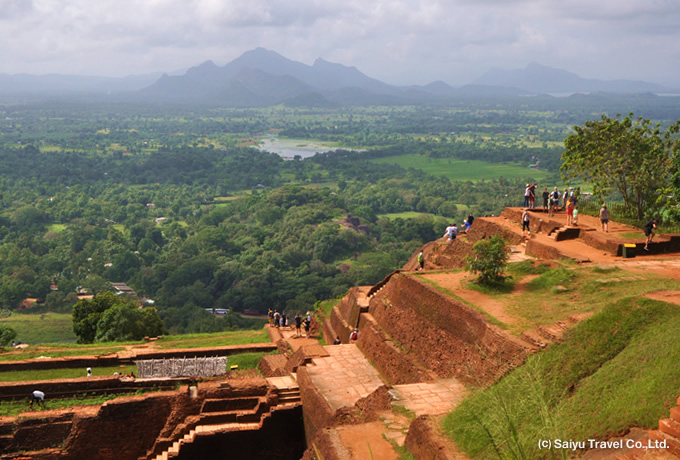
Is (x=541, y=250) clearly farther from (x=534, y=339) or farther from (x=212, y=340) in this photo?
(x=212, y=340)

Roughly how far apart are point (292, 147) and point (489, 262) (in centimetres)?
15528

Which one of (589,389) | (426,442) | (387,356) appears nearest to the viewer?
(589,389)

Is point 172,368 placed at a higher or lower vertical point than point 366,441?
lower

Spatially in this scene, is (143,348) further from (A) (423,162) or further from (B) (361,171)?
(A) (423,162)

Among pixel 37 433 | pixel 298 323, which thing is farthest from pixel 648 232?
pixel 37 433

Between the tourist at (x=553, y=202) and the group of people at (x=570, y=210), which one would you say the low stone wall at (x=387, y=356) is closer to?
the group of people at (x=570, y=210)

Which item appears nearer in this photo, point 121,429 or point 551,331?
point 551,331

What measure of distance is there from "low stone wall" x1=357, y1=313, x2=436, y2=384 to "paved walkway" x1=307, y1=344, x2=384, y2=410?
246 mm

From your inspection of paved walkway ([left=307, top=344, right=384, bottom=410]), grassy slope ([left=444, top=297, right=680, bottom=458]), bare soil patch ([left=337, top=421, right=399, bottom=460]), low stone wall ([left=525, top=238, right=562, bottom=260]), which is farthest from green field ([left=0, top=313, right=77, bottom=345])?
grassy slope ([left=444, top=297, right=680, bottom=458])

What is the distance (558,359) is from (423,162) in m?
117

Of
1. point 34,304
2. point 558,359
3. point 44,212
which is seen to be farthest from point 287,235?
point 558,359

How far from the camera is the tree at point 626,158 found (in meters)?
22.2

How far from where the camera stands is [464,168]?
117 m

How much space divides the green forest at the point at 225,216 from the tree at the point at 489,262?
25716 mm
